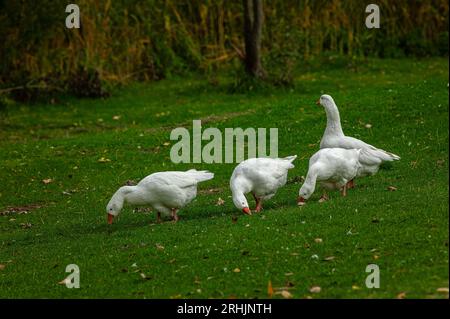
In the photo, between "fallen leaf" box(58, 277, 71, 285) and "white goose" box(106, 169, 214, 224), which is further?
"white goose" box(106, 169, 214, 224)

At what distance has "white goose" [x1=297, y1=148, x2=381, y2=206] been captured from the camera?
46.7 feet

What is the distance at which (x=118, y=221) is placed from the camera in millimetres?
15695

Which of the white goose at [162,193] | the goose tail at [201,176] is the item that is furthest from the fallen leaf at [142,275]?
the goose tail at [201,176]

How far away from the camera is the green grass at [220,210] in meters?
11.3

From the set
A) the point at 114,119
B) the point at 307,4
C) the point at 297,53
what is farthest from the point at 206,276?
the point at 307,4

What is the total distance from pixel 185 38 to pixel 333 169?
1861cm

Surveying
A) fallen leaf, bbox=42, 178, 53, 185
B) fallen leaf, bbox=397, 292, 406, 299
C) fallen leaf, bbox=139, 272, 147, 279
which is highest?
fallen leaf, bbox=397, 292, 406, 299

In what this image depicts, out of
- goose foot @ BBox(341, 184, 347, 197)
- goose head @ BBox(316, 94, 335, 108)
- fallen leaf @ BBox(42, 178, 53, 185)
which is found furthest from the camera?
fallen leaf @ BBox(42, 178, 53, 185)

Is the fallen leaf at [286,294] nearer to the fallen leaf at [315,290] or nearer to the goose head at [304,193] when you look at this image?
the fallen leaf at [315,290]

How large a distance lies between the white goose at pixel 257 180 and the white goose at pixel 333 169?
0.44 meters

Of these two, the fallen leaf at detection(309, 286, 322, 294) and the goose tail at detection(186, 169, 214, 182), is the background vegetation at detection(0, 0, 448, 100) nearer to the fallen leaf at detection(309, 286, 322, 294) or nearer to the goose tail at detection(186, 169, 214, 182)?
the goose tail at detection(186, 169, 214, 182)

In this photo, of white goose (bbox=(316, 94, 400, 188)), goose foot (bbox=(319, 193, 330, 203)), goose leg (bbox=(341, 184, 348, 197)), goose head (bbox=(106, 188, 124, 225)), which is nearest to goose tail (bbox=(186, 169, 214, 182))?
goose head (bbox=(106, 188, 124, 225))

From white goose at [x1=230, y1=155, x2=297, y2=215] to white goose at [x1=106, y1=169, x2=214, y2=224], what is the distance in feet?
2.38

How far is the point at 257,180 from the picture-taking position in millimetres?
14320
